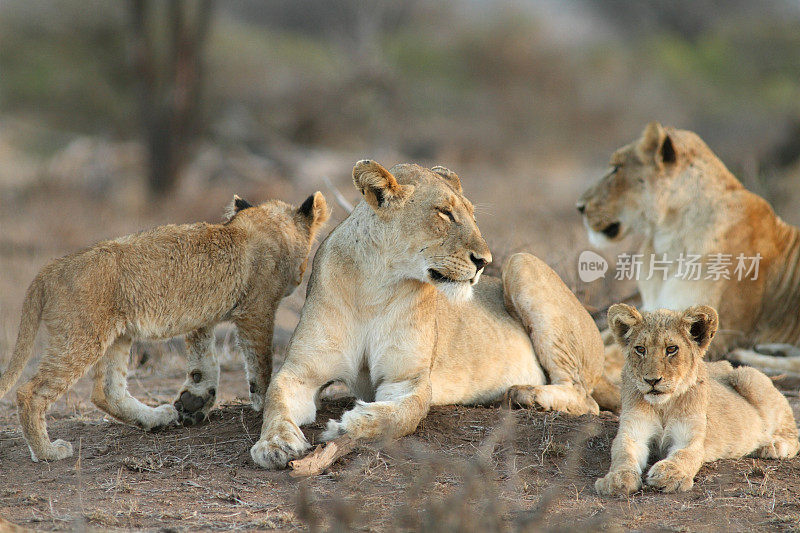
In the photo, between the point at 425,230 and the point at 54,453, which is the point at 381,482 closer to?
the point at 425,230

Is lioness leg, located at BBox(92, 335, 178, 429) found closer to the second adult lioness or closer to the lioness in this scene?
the second adult lioness

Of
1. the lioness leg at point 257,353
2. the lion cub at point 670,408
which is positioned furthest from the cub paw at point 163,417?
the lion cub at point 670,408

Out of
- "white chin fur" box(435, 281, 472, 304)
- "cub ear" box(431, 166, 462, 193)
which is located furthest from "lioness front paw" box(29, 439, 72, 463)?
"cub ear" box(431, 166, 462, 193)

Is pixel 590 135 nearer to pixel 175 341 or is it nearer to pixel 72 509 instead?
pixel 175 341

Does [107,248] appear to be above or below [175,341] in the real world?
above

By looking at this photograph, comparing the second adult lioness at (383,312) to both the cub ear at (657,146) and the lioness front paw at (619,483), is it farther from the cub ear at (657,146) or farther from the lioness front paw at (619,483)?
the cub ear at (657,146)

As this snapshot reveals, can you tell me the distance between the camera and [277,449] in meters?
4.14

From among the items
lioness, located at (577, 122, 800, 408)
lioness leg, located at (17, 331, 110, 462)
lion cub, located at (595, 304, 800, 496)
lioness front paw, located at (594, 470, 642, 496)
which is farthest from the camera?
lioness, located at (577, 122, 800, 408)

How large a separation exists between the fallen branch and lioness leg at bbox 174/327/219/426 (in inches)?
40.4

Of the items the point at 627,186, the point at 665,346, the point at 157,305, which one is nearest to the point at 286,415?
the point at 157,305

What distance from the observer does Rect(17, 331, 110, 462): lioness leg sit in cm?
433

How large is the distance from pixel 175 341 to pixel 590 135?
76.0 ft

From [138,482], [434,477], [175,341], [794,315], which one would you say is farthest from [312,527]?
[794,315]

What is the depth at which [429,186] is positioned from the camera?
4.57 m
